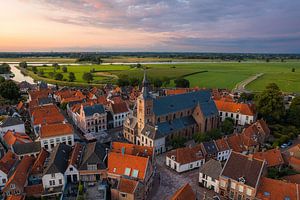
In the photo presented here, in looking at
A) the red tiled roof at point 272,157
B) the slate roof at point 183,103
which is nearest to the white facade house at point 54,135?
the slate roof at point 183,103

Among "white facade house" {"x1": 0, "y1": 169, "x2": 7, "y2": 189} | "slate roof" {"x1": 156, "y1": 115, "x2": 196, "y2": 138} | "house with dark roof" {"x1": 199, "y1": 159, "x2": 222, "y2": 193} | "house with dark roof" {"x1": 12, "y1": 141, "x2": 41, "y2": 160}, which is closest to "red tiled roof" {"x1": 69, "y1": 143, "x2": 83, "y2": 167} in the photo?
"house with dark roof" {"x1": 12, "y1": 141, "x2": 41, "y2": 160}

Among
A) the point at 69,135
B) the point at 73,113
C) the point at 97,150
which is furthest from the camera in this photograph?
the point at 73,113

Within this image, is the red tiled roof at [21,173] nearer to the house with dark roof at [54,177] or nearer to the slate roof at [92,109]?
the house with dark roof at [54,177]

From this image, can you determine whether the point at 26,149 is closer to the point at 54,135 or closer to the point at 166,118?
the point at 54,135

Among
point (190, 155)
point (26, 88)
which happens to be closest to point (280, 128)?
point (190, 155)

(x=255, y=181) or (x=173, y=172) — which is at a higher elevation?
(x=255, y=181)

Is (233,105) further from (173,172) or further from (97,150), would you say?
(97,150)
